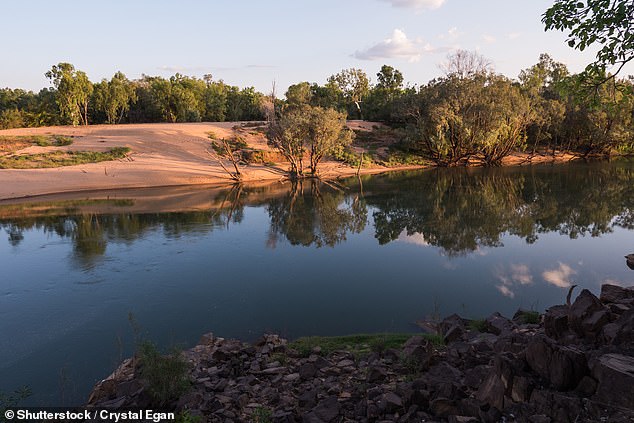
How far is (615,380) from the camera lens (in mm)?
5387

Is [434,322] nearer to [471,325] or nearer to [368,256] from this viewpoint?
[471,325]

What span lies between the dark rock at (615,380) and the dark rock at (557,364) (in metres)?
0.22

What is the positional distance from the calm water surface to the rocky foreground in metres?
2.28

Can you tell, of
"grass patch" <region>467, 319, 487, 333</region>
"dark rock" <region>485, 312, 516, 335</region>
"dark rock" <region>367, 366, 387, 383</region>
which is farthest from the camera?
"grass patch" <region>467, 319, 487, 333</region>

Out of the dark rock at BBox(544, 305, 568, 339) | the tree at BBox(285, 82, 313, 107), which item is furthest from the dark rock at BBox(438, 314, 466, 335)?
the tree at BBox(285, 82, 313, 107)

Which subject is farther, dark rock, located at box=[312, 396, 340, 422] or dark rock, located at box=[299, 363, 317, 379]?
dark rock, located at box=[299, 363, 317, 379]

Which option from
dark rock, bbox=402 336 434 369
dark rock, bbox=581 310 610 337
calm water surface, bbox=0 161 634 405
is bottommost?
calm water surface, bbox=0 161 634 405

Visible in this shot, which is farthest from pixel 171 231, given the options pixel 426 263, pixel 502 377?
pixel 502 377

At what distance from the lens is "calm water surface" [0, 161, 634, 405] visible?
11.9 m

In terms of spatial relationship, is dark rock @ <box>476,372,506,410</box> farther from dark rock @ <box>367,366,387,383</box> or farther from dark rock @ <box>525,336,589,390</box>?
dark rock @ <box>367,366,387,383</box>

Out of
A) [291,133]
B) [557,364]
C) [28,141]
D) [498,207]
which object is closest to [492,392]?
[557,364]

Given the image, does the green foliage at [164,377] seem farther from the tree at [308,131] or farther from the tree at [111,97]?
the tree at [111,97]

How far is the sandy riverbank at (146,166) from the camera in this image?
39.3 m

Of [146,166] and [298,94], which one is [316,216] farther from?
[298,94]
